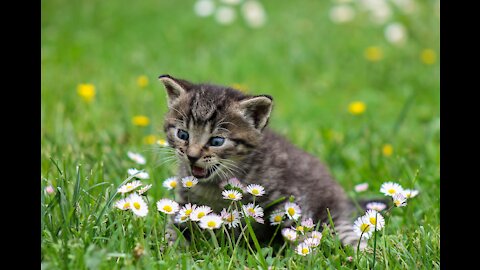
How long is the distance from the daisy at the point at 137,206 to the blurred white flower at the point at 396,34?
7391 mm

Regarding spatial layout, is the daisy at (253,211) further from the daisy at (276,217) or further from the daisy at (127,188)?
the daisy at (127,188)

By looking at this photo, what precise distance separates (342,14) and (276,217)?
25.1 feet

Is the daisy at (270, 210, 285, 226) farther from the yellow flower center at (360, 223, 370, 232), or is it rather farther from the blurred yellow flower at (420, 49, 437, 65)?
the blurred yellow flower at (420, 49, 437, 65)

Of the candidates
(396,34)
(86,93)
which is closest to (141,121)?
(86,93)

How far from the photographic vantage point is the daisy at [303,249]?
4.09 m

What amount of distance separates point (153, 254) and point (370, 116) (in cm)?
468

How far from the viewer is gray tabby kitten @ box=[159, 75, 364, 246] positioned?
4.68 m

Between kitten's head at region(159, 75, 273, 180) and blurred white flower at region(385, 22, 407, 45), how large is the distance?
20.3 feet

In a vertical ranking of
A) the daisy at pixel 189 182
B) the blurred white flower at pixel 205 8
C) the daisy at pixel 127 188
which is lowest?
the daisy at pixel 127 188

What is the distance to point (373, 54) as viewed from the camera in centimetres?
1000

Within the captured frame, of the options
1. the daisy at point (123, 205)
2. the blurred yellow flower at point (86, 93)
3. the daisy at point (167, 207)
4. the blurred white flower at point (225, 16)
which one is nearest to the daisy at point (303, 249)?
the daisy at point (167, 207)

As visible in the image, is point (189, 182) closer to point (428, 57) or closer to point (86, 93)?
point (86, 93)
